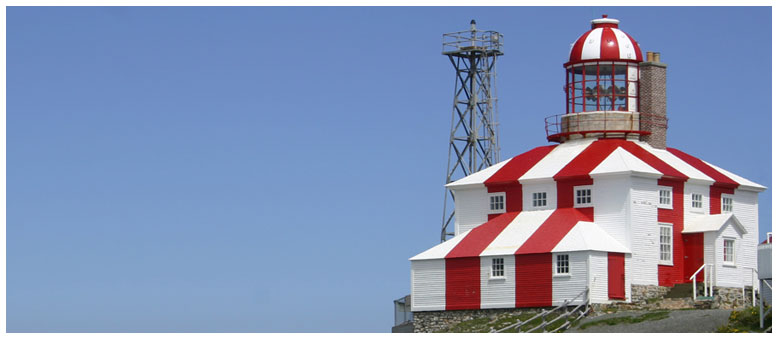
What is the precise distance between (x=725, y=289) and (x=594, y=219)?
5.37m

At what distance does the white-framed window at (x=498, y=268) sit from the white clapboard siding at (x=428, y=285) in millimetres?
2437

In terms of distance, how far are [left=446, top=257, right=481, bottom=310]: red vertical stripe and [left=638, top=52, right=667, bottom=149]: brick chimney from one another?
9423mm

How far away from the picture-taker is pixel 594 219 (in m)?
68.2

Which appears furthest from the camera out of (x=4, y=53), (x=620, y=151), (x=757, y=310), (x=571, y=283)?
(x=620, y=151)

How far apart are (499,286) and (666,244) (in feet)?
21.1

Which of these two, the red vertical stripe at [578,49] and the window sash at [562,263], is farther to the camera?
the red vertical stripe at [578,49]

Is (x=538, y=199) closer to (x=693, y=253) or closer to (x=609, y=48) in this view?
(x=693, y=253)

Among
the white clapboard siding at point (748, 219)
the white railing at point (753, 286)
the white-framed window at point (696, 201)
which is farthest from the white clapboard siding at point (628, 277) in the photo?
the white clapboard siding at point (748, 219)

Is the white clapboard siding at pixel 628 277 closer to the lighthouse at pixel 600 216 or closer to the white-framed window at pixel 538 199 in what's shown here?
the lighthouse at pixel 600 216

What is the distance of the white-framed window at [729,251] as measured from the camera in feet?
225

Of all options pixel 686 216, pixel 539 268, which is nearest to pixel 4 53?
pixel 539 268

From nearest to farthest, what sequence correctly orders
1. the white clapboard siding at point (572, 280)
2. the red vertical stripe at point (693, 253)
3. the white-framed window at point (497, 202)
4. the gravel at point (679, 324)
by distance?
1. the gravel at point (679, 324)
2. the white clapboard siding at point (572, 280)
3. the red vertical stripe at point (693, 253)
4. the white-framed window at point (497, 202)

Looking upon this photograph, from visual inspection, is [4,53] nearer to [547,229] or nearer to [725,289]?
[547,229]

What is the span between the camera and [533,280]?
66188 mm
